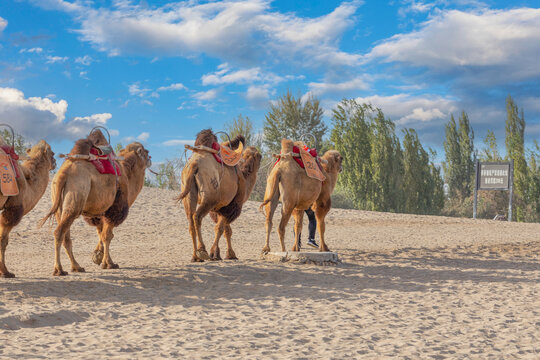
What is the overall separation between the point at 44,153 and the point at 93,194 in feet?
3.41

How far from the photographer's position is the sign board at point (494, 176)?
29312 millimetres

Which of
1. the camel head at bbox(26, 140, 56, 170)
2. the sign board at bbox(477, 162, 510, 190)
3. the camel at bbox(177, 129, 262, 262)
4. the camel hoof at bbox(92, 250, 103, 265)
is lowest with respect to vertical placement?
the camel hoof at bbox(92, 250, 103, 265)

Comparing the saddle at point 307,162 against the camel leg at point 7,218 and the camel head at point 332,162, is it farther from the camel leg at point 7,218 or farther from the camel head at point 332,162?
the camel leg at point 7,218

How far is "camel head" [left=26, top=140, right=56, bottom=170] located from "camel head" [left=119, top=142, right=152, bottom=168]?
1282mm

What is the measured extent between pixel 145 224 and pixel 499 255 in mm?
11339

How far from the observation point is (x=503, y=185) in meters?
29.3

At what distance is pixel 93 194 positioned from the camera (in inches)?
328

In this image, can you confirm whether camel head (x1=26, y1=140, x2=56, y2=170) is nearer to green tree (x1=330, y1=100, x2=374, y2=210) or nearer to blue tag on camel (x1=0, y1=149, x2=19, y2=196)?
blue tag on camel (x1=0, y1=149, x2=19, y2=196)

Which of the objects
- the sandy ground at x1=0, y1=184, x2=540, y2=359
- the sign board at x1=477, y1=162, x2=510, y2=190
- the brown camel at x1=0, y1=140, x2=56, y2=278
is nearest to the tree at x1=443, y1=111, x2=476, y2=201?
the sign board at x1=477, y1=162, x2=510, y2=190

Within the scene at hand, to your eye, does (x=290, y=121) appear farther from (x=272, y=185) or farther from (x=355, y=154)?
(x=272, y=185)

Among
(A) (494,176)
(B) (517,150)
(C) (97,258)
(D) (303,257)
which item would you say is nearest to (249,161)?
(D) (303,257)

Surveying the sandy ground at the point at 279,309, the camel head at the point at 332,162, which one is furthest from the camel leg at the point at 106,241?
the camel head at the point at 332,162

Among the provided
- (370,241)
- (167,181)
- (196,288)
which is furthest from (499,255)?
(167,181)

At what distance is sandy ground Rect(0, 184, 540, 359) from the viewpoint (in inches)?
205
